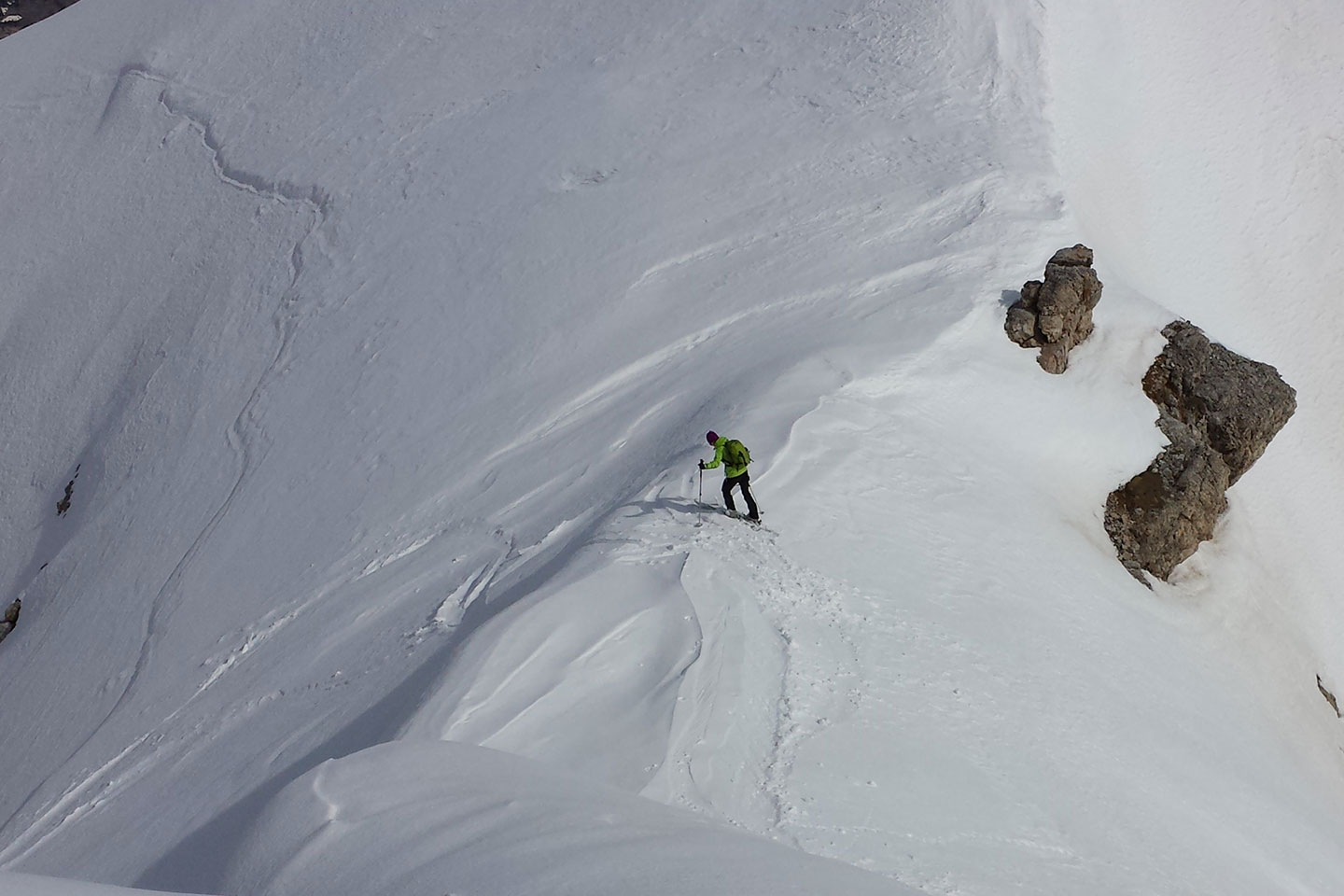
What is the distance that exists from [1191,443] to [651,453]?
6874 millimetres

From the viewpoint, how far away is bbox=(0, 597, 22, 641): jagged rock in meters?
16.5

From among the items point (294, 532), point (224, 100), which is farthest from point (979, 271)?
point (224, 100)

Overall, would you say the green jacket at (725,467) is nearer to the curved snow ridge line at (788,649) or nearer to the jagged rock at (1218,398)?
the curved snow ridge line at (788,649)

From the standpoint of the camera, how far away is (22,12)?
45250 millimetres

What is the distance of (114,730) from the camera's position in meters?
13.1

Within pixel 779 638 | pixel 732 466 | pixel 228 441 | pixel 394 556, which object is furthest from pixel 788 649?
pixel 228 441

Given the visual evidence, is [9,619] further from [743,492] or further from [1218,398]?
[1218,398]

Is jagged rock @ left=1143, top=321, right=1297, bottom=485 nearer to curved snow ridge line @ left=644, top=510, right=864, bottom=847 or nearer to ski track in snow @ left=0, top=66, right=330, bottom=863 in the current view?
curved snow ridge line @ left=644, top=510, right=864, bottom=847

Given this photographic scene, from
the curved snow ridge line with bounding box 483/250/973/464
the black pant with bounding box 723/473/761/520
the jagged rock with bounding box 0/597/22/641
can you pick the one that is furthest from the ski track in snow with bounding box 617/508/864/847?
the jagged rock with bounding box 0/597/22/641

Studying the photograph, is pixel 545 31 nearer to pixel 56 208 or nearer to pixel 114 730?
pixel 56 208

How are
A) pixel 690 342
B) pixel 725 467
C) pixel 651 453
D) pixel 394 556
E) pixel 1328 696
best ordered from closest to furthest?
pixel 725 467 < pixel 651 453 < pixel 394 556 < pixel 1328 696 < pixel 690 342

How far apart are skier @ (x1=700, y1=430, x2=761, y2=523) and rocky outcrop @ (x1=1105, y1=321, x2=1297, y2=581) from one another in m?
5.19

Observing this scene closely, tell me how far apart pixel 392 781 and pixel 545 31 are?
17567 millimetres

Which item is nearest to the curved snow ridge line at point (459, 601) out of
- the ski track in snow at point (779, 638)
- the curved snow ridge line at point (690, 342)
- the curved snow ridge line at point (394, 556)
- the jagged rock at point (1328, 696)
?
the curved snow ridge line at point (394, 556)
